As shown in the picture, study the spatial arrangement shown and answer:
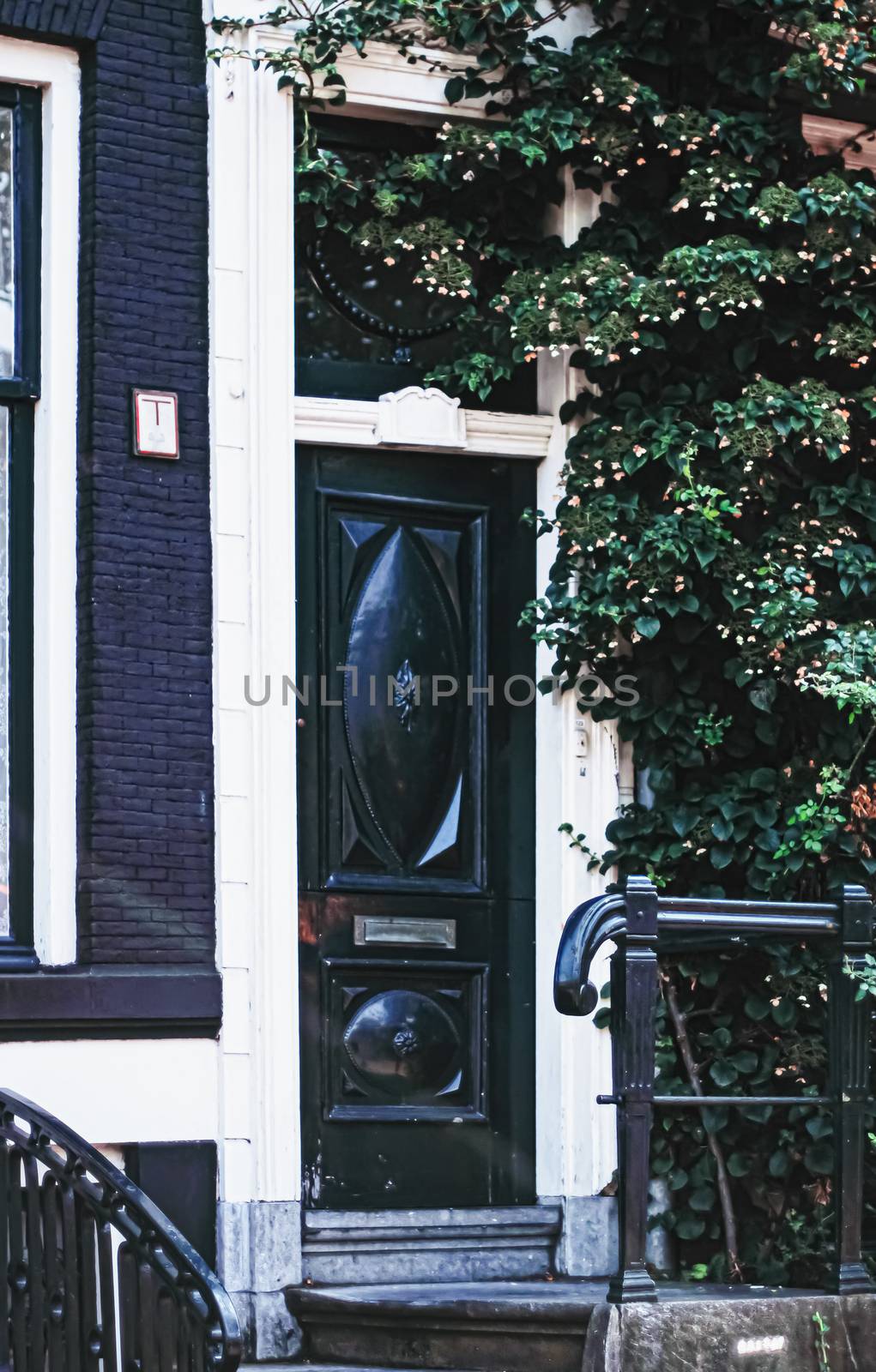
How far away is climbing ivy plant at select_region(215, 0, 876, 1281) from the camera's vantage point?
21.0 feet

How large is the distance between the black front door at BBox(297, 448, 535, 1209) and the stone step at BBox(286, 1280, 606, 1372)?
0.48 meters

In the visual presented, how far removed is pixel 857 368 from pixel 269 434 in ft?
6.67

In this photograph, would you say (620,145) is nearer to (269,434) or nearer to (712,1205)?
(269,434)

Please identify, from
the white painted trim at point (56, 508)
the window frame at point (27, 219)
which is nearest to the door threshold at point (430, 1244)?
the white painted trim at point (56, 508)

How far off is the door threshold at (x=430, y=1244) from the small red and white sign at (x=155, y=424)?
7.92ft

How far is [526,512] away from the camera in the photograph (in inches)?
260

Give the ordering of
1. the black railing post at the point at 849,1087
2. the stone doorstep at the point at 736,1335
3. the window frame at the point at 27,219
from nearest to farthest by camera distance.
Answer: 1. the stone doorstep at the point at 736,1335
2. the black railing post at the point at 849,1087
3. the window frame at the point at 27,219

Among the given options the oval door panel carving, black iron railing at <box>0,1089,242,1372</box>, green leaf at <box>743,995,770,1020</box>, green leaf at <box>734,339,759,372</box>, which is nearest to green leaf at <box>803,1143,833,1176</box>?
green leaf at <box>743,995,770,1020</box>

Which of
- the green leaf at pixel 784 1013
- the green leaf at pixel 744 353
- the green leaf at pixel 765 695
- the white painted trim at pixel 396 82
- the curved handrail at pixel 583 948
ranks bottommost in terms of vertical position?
the green leaf at pixel 784 1013

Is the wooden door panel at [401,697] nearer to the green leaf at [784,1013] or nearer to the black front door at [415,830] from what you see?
the black front door at [415,830]

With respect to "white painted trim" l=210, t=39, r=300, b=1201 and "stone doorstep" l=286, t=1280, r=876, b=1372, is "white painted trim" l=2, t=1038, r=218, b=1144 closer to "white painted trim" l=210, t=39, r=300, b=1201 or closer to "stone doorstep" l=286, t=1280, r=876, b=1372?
"white painted trim" l=210, t=39, r=300, b=1201

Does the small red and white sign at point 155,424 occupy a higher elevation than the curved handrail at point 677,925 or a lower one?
higher

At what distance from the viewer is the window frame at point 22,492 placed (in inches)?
245

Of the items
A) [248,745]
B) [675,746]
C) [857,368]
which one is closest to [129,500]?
[248,745]
